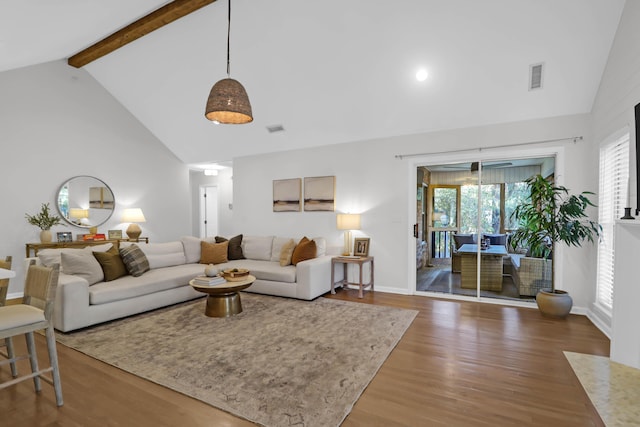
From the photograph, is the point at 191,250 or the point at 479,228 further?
the point at 191,250

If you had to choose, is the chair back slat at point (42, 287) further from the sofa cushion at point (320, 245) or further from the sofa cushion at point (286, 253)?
the sofa cushion at point (320, 245)

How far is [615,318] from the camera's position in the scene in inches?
111

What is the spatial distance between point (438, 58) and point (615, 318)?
322 cm

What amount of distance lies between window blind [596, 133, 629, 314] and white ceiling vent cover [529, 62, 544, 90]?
103 centimetres

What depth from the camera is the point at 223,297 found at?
399 centimetres

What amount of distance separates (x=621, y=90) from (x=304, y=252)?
13.7ft

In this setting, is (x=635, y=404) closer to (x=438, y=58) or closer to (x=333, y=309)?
(x=333, y=309)

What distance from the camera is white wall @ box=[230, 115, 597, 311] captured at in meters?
4.18

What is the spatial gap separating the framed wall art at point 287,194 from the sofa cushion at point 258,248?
0.73 metres

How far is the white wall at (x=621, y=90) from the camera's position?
2945 millimetres

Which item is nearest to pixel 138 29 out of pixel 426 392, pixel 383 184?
pixel 383 184

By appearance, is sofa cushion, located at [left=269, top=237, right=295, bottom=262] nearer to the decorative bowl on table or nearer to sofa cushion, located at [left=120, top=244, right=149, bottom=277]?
the decorative bowl on table

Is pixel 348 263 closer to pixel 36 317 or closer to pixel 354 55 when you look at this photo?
pixel 354 55

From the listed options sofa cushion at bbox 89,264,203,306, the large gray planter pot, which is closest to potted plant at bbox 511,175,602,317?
the large gray planter pot
